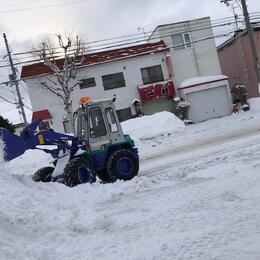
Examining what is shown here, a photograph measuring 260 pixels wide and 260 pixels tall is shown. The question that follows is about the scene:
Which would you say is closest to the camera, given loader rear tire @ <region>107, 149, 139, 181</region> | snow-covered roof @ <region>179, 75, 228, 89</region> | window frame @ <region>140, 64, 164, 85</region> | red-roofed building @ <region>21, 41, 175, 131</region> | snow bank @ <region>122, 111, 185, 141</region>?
loader rear tire @ <region>107, 149, 139, 181</region>

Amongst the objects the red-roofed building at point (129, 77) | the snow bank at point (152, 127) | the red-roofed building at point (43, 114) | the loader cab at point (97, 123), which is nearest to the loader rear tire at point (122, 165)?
the loader cab at point (97, 123)

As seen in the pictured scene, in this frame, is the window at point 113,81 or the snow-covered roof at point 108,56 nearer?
the snow-covered roof at point 108,56

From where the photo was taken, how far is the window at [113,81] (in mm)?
35219

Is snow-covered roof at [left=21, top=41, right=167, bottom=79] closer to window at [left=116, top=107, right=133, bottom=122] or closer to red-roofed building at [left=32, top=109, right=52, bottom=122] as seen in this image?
red-roofed building at [left=32, top=109, right=52, bottom=122]

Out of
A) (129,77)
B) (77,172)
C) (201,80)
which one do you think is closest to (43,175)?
(77,172)

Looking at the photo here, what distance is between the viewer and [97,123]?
12000 millimetres

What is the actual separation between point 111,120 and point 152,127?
14277mm

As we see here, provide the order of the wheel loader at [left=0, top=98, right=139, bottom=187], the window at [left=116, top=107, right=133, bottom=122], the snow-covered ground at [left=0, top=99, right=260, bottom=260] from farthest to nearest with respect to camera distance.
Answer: the window at [left=116, top=107, right=133, bottom=122]
the wheel loader at [left=0, top=98, right=139, bottom=187]
the snow-covered ground at [left=0, top=99, right=260, bottom=260]

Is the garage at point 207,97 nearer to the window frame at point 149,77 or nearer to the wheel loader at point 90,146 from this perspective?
the window frame at point 149,77

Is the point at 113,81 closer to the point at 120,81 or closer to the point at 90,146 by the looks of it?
the point at 120,81

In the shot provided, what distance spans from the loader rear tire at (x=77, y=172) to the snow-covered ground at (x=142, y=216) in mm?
765

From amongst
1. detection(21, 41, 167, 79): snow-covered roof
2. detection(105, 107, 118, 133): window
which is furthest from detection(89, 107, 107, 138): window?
detection(21, 41, 167, 79): snow-covered roof

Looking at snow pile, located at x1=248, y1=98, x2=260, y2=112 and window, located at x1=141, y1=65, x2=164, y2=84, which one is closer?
snow pile, located at x1=248, y1=98, x2=260, y2=112

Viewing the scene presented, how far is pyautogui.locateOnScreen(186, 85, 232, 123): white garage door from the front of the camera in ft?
115
